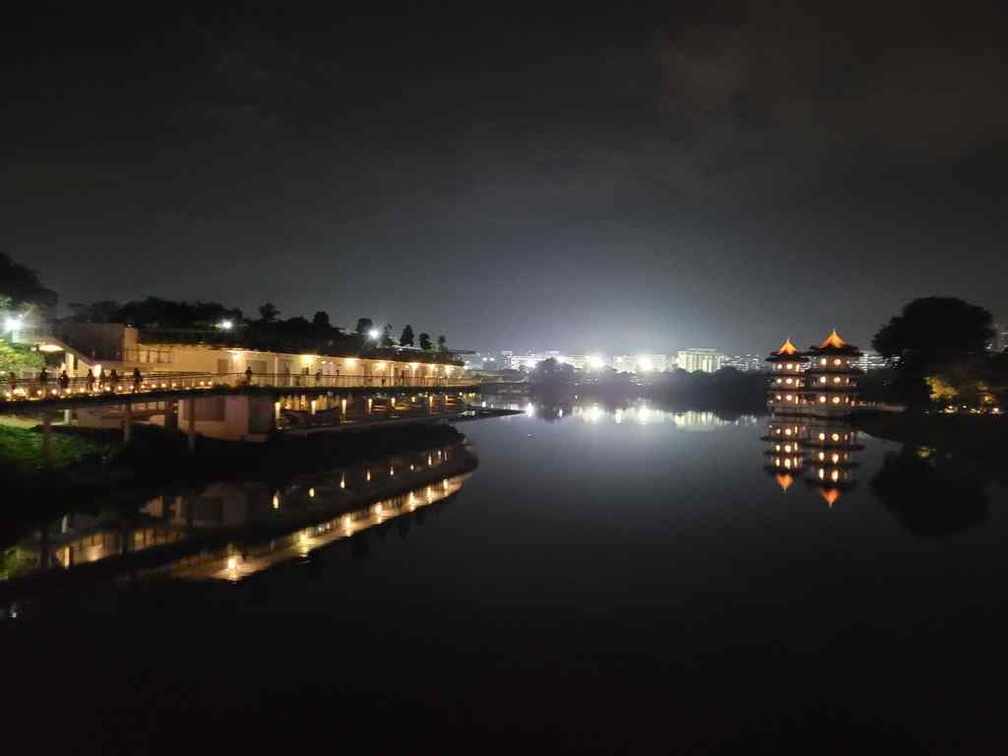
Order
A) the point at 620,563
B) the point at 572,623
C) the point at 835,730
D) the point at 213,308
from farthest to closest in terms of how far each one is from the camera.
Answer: the point at 213,308 → the point at 620,563 → the point at 572,623 → the point at 835,730

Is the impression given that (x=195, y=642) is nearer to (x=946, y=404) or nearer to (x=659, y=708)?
(x=659, y=708)

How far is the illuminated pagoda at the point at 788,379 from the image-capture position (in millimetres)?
79062

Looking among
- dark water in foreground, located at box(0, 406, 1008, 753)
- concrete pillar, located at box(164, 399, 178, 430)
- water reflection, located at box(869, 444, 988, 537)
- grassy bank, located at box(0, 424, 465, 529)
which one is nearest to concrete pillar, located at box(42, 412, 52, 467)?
grassy bank, located at box(0, 424, 465, 529)

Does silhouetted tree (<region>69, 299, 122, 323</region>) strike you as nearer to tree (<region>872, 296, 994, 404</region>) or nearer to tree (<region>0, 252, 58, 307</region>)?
tree (<region>0, 252, 58, 307</region>)

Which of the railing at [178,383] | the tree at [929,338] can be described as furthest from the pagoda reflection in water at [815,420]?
the railing at [178,383]

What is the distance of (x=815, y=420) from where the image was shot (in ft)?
226

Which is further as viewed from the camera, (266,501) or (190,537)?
(266,501)

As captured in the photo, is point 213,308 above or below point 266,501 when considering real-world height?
above

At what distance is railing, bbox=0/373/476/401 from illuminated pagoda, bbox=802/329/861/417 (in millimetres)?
46491

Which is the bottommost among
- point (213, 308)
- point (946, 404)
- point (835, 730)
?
point (835, 730)

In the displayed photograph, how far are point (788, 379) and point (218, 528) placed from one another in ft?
242

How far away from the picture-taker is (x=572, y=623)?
→ 14.1m

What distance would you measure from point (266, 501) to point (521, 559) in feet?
34.7

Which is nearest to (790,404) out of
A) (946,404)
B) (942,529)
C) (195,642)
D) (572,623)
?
(946,404)
